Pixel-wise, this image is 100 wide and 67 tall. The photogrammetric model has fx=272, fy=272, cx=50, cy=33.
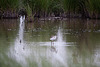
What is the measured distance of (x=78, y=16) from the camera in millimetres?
18828

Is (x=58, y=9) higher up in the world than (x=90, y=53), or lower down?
higher up

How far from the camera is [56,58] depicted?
483cm

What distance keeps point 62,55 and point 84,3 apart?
13.3 m

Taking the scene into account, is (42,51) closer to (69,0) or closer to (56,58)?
(56,58)

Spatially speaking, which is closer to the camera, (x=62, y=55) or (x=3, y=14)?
(x=62, y=55)

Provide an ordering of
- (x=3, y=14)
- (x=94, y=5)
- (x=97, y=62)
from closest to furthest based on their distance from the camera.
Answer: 1. (x=97, y=62)
2. (x=94, y=5)
3. (x=3, y=14)

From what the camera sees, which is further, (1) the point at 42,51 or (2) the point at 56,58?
(1) the point at 42,51

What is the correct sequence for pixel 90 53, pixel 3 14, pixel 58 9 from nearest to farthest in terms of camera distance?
pixel 90 53
pixel 3 14
pixel 58 9

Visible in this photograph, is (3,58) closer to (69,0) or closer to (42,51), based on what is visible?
(42,51)

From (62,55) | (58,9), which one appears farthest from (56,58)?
(58,9)

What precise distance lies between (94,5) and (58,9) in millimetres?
5522

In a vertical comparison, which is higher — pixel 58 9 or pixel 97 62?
pixel 58 9

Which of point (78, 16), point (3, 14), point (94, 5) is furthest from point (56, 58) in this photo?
point (78, 16)

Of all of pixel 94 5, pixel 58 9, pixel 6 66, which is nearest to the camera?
pixel 6 66
